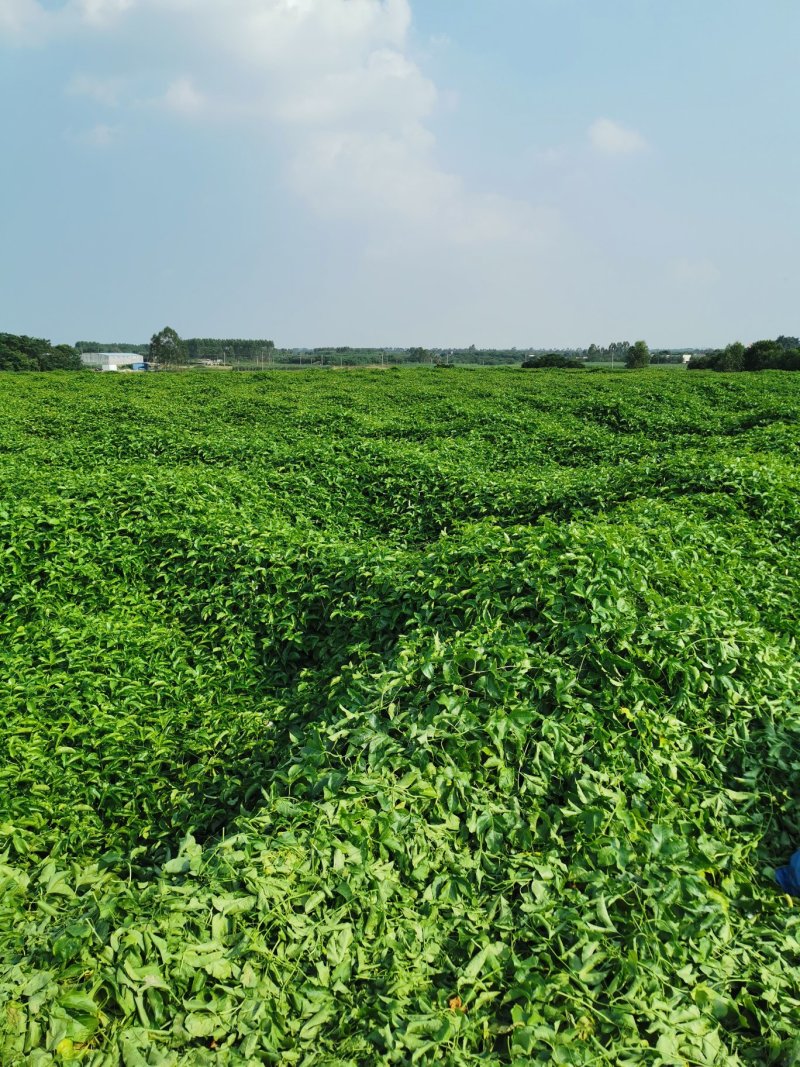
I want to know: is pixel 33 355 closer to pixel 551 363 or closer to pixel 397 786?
pixel 551 363

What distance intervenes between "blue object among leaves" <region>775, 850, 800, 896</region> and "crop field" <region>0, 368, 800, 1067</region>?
0.16ft

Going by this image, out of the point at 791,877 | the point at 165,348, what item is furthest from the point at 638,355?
the point at 791,877

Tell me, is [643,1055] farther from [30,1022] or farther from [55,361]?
[55,361]

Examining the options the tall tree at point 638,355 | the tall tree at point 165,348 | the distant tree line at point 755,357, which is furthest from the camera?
the tall tree at point 165,348

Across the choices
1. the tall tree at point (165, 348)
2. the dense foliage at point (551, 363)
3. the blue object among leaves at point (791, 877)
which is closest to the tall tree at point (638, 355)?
the dense foliage at point (551, 363)

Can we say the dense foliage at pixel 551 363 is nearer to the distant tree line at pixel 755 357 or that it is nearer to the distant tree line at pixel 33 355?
the distant tree line at pixel 755 357

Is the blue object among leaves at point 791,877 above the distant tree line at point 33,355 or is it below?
below

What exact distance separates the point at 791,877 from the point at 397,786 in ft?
6.33

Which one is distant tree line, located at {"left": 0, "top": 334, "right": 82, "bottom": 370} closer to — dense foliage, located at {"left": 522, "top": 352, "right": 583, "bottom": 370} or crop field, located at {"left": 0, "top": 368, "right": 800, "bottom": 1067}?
dense foliage, located at {"left": 522, "top": 352, "right": 583, "bottom": 370}

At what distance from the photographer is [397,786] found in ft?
10.8

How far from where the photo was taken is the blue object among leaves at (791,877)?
318 centimetres

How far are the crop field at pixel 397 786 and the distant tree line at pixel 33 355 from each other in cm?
5814

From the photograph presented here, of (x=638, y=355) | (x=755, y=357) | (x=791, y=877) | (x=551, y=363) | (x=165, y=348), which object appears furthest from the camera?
(x=165, y=348)

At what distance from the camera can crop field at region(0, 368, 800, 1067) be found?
247 cm
